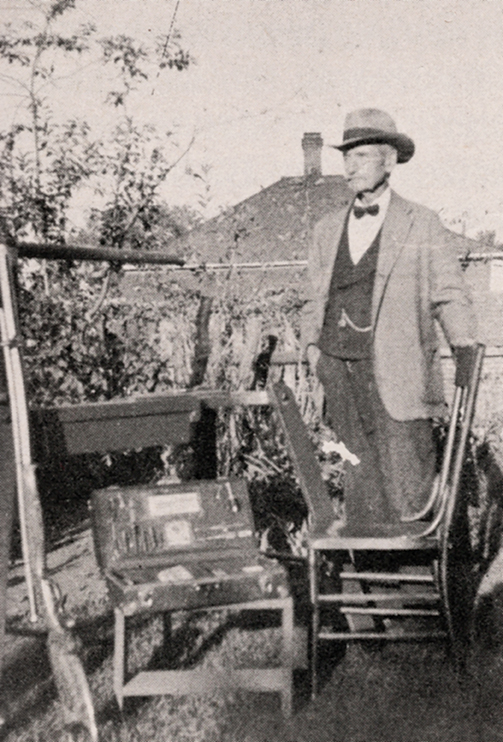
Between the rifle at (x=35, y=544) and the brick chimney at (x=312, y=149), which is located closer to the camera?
the rifle at (x=35, y=544)

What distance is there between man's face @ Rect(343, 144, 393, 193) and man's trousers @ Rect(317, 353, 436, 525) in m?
0.72

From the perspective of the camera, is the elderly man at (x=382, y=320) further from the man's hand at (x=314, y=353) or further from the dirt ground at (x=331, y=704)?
the dirt ground at (x=331, y=704)

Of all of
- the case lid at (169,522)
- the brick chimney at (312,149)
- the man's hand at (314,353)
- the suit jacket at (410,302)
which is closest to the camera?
the case lid at (169,522)

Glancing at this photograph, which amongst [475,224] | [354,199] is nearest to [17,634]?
[354,199]

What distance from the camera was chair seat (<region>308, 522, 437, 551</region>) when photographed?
2592 mm

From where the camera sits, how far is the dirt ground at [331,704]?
2.37 meters

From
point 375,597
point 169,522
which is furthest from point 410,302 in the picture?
point 169,522

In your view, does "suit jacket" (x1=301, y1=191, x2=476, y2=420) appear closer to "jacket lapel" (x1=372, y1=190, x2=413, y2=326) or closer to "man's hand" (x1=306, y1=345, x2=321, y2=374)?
"jacket lapel" (x1=372, y1=190, x2=413, y2=326)

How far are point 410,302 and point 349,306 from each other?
0.84ft

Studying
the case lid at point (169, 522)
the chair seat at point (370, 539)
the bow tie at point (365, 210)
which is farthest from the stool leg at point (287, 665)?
the bow tie at point (365, 210)

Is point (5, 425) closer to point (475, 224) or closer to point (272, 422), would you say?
point (272, 422)

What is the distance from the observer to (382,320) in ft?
10.2

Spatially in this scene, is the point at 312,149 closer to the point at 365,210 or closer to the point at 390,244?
the point at 365,210

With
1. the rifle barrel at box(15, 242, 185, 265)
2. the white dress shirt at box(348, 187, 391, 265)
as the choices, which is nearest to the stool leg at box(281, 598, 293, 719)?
the rifle barrel at box(15, 242, 185, 265)
